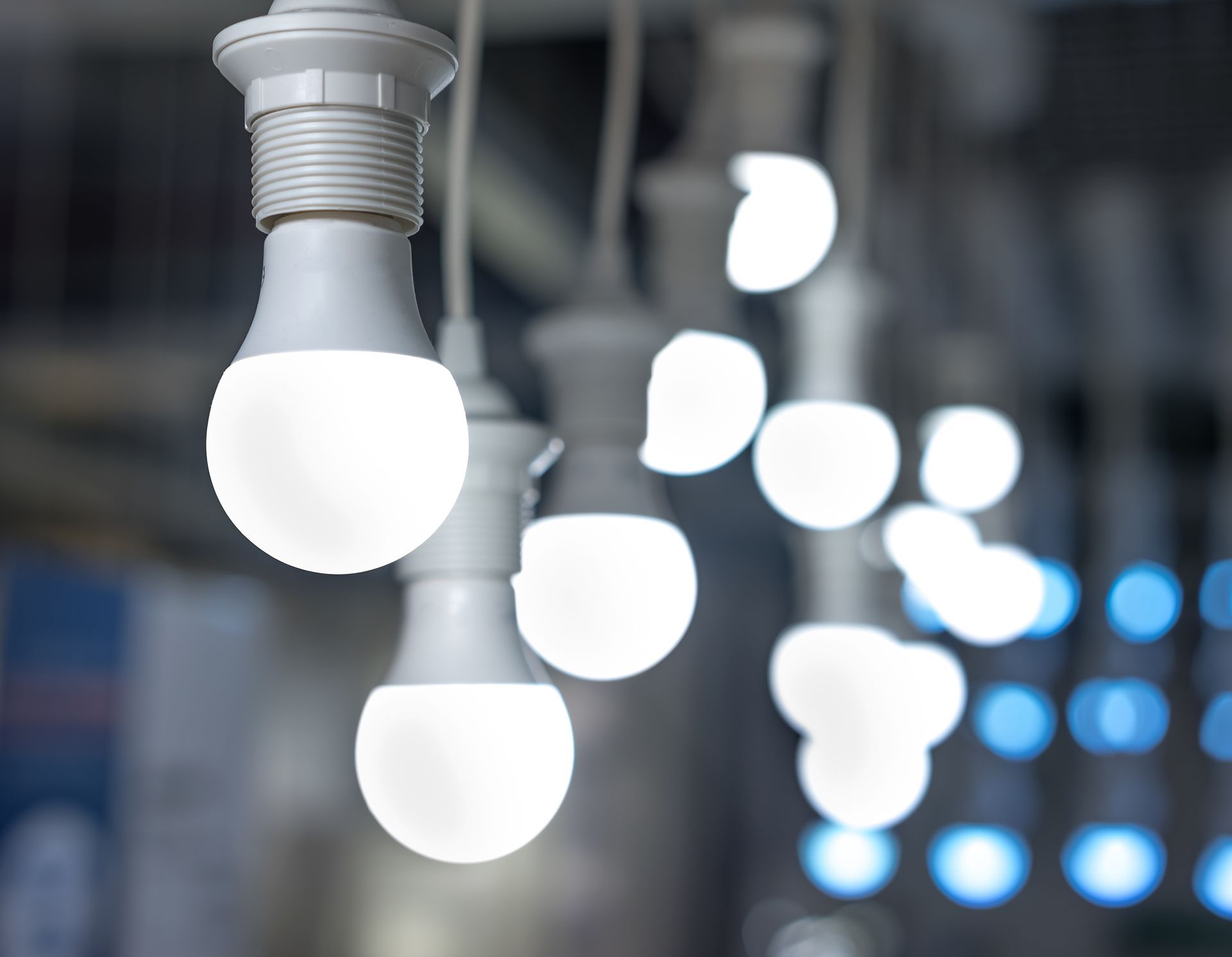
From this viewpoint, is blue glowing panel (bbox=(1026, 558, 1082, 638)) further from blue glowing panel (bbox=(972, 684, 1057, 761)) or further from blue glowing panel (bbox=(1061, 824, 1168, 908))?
blue glowing panel (bbox=(1061, 824, 1168, 908))

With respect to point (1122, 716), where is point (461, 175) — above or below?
above

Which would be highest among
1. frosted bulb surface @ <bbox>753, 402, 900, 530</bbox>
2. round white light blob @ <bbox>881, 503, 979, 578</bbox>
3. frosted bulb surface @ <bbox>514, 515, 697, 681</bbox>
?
round white light blob @ <bbox>881, 503, 979, 578</bbox>

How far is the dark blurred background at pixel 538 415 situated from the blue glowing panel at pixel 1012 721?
154mm

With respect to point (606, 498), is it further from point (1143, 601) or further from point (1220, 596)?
point (1220, 596)

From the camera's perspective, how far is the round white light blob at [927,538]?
1.84 m

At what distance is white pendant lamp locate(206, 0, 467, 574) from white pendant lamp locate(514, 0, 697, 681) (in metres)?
0.24

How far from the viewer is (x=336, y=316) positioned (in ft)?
1.58

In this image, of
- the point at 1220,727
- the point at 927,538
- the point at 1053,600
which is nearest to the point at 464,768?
the point at 927,538

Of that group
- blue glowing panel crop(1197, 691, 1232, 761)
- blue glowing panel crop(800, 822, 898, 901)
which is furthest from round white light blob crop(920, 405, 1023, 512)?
blue glowing panel crop(800, 822, 898, 901)

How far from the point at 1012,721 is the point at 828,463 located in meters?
4.65

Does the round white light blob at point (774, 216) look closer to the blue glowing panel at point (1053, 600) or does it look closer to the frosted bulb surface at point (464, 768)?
the frosted bulb surface at point (464, 768)

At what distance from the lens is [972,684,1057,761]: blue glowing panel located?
17.2ft

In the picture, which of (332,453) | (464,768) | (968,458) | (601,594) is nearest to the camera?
(332,453)

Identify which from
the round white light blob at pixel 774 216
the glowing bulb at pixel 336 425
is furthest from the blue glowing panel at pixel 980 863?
the glowing bulb at pixel 336 425
